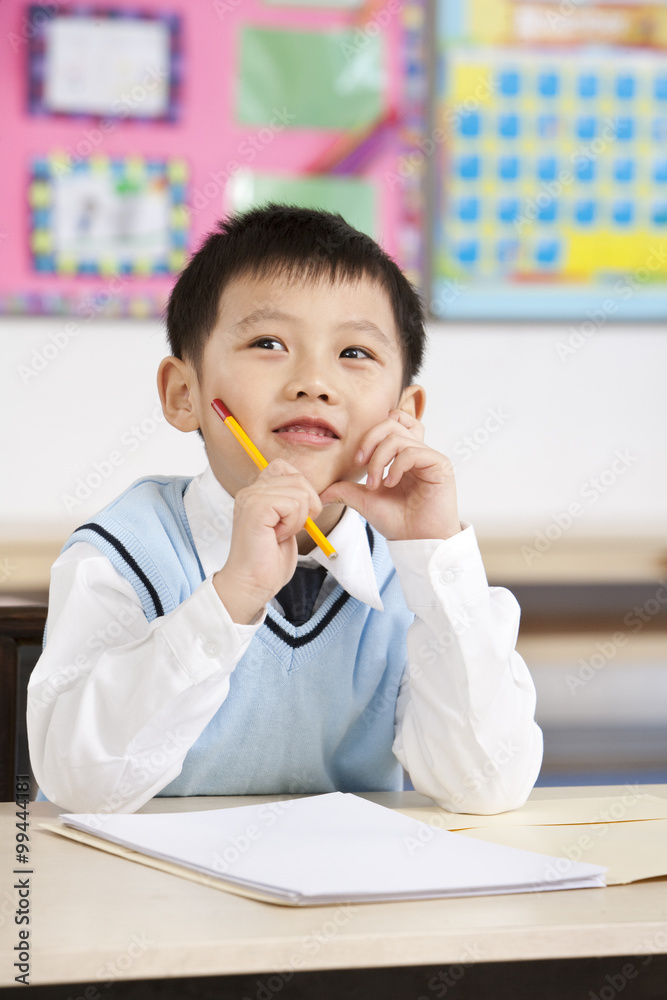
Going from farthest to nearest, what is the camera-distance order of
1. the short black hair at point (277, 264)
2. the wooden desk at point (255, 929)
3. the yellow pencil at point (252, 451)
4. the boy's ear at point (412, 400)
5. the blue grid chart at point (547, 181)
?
the blue grid chart at point (547, 181) < the boy's ear at point (412, 400) < the short black hair at point (277, 264) < the yellow pencil at point (252, 451) < the wooden desk at point (255, 929)

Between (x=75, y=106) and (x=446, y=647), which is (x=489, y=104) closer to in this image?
(x=75, y=106)

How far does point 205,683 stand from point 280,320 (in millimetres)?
354

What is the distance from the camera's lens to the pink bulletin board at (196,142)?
2186 mm

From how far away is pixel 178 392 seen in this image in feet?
3.49

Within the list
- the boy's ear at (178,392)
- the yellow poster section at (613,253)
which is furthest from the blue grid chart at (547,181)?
the boy's ear at (178,392)

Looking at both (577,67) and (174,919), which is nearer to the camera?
(174,919)

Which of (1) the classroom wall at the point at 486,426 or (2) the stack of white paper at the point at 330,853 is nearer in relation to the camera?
(2) the stack of white paper at the point at 330,853

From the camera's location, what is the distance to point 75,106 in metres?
2.20

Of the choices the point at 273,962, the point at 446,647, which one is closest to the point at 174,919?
the point at 273,962

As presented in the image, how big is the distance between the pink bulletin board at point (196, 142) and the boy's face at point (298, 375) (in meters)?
1.33

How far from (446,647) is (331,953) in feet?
1.38

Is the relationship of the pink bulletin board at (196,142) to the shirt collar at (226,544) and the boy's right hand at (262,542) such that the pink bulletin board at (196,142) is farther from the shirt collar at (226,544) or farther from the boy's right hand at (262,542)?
the boy's right hand at (262,542)

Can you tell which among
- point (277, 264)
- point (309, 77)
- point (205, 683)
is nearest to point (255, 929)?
point (205, 683)

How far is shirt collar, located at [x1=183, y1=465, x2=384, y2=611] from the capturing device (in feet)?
3.17
